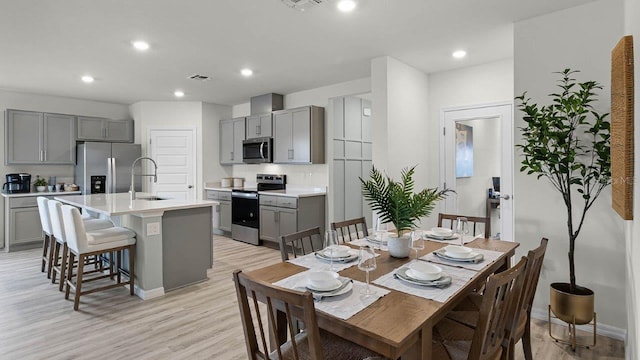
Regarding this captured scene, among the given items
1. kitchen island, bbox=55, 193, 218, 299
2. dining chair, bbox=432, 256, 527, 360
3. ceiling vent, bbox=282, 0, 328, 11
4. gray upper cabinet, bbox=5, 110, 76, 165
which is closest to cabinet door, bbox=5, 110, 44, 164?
gray upper cabinet, bbox=5, 110, 76, 165

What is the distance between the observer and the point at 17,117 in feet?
18.3

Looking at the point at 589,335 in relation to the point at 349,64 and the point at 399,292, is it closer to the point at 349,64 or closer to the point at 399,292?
the point at 399,292

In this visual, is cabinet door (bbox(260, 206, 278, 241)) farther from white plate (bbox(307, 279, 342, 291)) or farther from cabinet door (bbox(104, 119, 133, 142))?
white plate (bbox(307, 279, 342, 291))

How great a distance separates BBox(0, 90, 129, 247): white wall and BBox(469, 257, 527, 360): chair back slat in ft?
23.6

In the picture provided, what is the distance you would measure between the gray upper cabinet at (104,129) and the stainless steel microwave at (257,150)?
232 cm

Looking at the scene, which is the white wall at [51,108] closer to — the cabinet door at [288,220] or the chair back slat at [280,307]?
the cabinet door at [288,220]

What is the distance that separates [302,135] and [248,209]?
5.28 ft

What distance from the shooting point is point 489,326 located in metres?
1.39

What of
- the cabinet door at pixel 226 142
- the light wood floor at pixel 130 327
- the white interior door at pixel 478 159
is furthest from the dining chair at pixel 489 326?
the cabinet door at pixel 226 142

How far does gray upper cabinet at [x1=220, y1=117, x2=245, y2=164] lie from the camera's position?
649 centimetres

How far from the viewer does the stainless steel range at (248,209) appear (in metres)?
5.68

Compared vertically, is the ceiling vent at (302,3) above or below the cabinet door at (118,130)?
above

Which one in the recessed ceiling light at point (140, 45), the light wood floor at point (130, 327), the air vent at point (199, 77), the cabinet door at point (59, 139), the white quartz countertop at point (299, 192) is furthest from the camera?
the cabinet door at point (59, 139)

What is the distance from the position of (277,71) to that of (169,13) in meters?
1.88
